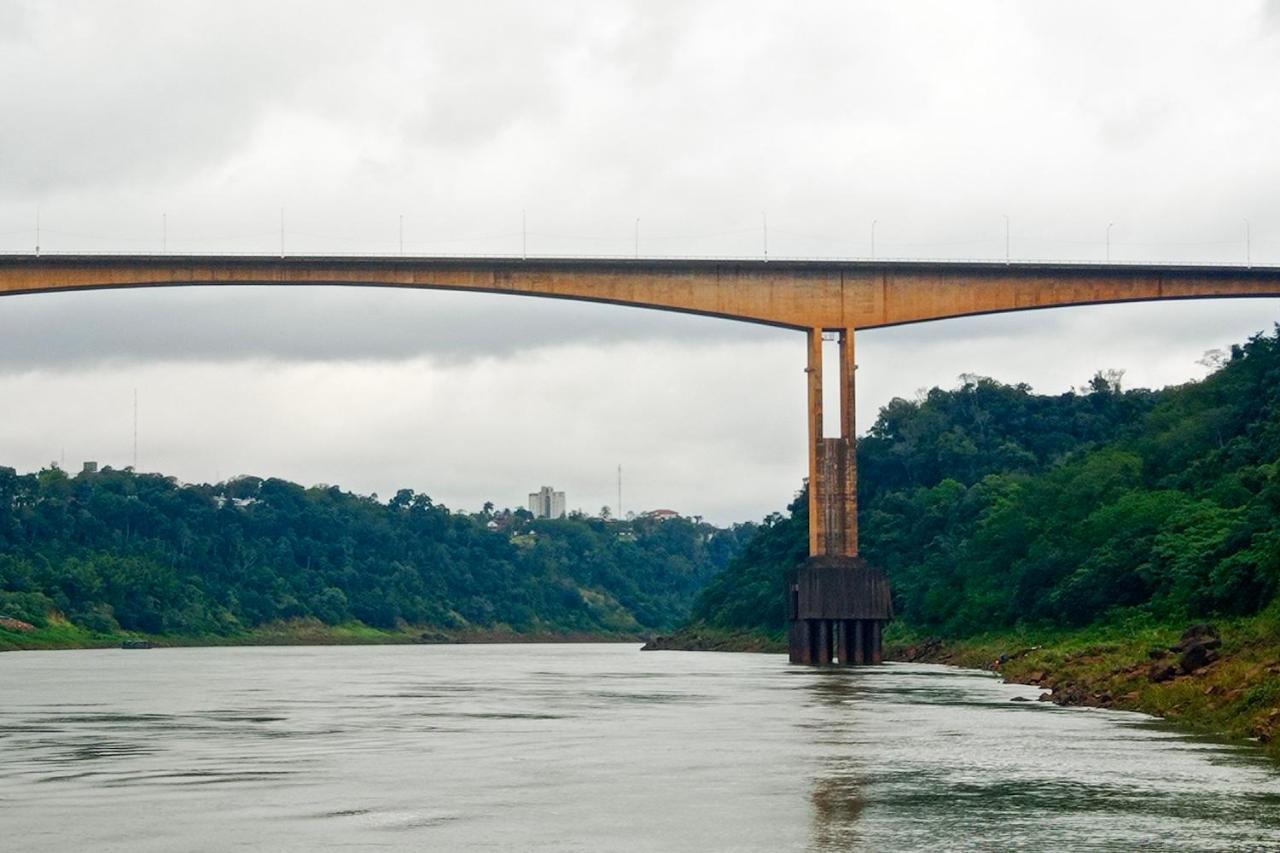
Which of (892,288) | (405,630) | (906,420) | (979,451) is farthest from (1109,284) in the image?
(405,630)

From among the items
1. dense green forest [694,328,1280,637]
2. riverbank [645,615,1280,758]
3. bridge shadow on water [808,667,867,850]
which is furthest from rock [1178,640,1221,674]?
dense green forest [694,328,1280,637]

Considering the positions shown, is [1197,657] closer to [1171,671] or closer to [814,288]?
[1171,671]

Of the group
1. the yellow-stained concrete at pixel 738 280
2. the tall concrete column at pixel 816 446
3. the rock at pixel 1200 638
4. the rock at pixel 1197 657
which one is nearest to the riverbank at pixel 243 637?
the yellow-stained concrete at pixel 738 280

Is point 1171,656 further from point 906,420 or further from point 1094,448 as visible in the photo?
point 906,420

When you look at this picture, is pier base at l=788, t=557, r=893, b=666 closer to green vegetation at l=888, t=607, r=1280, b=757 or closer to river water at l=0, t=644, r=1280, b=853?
green vegetation at l=888, t=607, r=1280, b=757

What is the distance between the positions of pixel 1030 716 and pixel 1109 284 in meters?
40.6

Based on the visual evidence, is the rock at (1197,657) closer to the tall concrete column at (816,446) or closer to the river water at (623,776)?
the river water at (623,776)

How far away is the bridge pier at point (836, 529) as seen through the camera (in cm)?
8025

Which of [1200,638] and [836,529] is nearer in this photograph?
[1200,638]

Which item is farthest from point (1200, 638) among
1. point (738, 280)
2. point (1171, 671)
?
point (738, 280)

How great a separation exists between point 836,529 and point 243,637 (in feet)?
345

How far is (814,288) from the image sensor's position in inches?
3201

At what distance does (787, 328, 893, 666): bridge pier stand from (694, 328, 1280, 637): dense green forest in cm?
778

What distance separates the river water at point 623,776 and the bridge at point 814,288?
2293 centimetres
